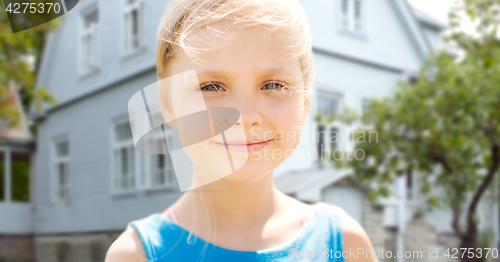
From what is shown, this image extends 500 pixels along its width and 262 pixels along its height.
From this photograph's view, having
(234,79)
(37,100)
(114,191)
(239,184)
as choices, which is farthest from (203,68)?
(37,100)

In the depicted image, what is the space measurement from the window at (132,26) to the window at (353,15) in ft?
2.31

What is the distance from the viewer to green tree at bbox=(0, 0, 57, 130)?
1.70 meters

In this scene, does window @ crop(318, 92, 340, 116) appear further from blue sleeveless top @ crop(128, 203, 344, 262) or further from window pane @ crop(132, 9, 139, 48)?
blue sleeveless top @ crop(128, 203, 344, 262)

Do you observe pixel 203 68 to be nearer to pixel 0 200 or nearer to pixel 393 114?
pixel 0 200

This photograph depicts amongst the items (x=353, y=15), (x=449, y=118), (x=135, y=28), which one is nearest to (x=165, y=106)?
(x=135, y=28)

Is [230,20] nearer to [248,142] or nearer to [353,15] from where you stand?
[248,142]

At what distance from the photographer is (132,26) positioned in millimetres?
1042

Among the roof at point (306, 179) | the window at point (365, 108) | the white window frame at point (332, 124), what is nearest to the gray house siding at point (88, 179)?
the roof at point (306, 179)

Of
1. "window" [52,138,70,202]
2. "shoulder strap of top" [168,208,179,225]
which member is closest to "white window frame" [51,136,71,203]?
"window" [52,138,70,202]

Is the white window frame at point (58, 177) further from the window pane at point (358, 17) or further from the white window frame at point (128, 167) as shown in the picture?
the window pane at point (358, 17)

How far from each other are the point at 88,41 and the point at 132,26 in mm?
376

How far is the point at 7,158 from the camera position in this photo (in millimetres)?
2076

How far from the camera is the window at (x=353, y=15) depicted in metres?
1.49

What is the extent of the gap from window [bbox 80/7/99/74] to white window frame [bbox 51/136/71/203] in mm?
360
